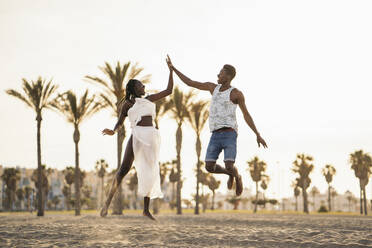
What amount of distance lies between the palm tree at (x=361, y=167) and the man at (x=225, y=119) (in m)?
63.8

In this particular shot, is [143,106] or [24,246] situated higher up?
[143,106]

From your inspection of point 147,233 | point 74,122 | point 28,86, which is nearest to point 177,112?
point 74,122

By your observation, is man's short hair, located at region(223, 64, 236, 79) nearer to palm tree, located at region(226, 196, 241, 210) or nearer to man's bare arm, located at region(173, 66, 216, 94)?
man's bare arm, located at region(173, 66, 216, 94)

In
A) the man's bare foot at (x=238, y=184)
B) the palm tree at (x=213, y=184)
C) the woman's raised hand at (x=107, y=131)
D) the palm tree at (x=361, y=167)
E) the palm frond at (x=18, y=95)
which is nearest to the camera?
the woman's raised hand at (x=107, y=131)

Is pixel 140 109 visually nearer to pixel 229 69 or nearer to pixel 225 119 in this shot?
pixel 225 119

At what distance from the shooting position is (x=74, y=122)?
3681cm

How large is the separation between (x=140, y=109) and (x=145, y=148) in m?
0.52

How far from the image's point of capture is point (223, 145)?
623 centimetres

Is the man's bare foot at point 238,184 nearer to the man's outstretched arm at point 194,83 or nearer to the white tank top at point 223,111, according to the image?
the white tank top at point 223,111

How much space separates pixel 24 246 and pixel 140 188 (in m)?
8.60

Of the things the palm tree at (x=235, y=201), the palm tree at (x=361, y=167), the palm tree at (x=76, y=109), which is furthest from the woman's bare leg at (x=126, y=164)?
the palm tree at (x=235, y=201)

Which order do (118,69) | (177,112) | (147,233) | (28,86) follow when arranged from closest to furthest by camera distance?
(147,233) < (118,69) < (28,86) < (177,112)

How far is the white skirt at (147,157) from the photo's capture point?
6129 mm

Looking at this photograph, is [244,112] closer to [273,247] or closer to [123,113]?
[123,113]
